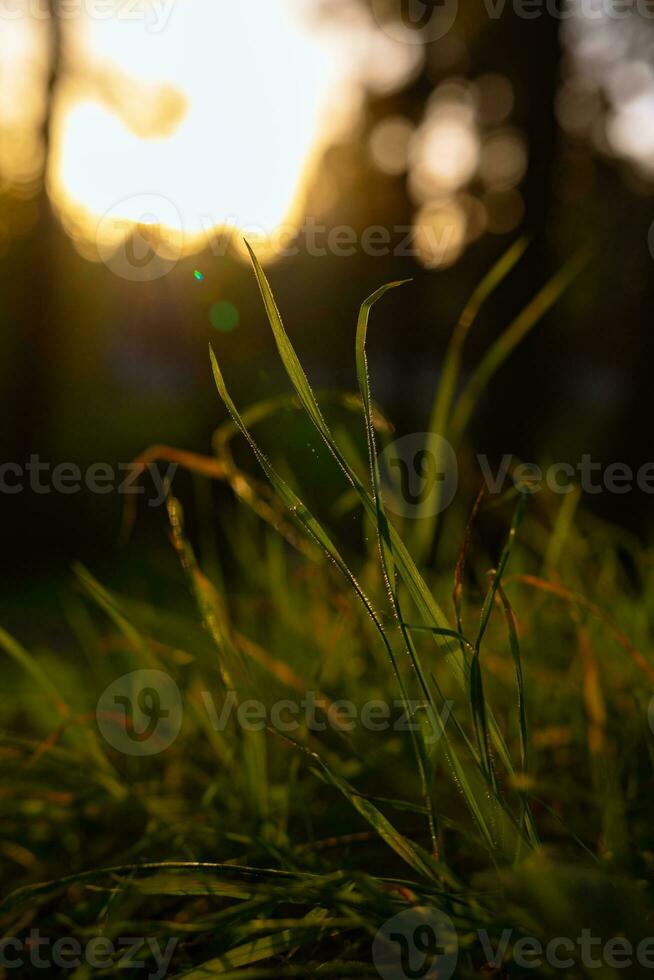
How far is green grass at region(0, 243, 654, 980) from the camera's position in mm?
563

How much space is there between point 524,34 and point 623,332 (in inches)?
126

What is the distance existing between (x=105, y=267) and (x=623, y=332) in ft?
19.1

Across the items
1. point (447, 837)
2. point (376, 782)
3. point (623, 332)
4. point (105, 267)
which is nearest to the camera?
point (447, 837)

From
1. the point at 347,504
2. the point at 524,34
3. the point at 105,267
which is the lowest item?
the point at 347,504

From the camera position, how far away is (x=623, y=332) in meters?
7.88

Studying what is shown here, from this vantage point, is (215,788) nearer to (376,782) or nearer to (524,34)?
(376,782)

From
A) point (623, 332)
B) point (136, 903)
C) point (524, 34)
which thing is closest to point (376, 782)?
point (136, 903)

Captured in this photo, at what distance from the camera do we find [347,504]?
1.18 metres

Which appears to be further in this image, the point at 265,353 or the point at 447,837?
the point at 265,353

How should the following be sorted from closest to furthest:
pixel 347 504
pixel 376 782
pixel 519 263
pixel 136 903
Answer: pixel 136 903, pixel 376 782, pixel 347 504, pixel 519 263

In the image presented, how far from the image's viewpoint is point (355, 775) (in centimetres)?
90

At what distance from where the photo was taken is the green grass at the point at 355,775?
56cm

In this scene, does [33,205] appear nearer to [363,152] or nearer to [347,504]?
[363,152]

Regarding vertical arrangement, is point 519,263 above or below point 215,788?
above
